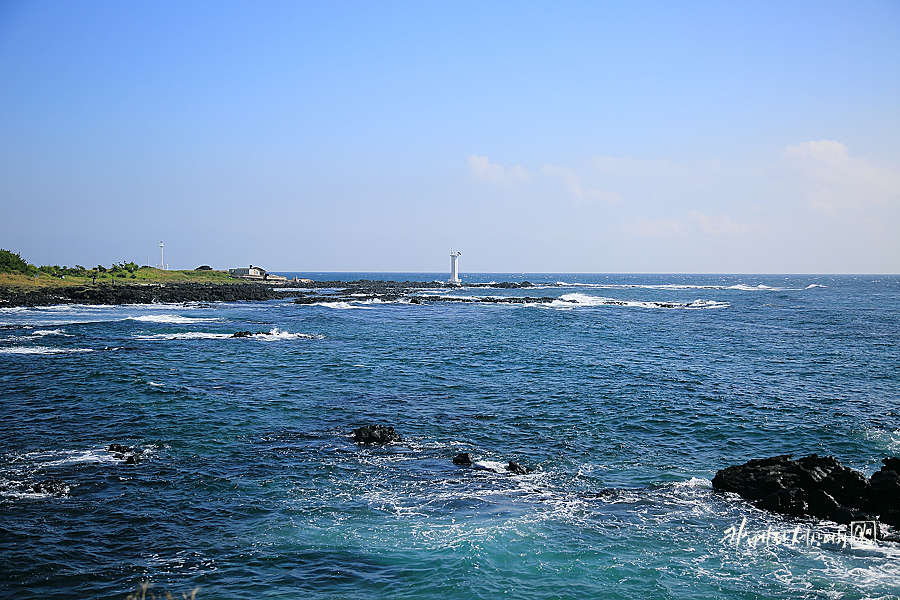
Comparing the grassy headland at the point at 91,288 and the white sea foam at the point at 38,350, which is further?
the grassy headland at the point at 91,288

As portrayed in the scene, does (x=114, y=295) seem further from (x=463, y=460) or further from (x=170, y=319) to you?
(x=463, y=460)

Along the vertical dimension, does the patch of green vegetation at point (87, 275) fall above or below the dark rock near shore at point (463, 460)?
above

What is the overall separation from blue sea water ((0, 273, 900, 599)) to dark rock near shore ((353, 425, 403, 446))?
0.52 meters

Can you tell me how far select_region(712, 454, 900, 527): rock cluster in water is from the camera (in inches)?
552

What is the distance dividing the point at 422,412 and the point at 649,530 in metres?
12.7

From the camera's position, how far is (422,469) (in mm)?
17516

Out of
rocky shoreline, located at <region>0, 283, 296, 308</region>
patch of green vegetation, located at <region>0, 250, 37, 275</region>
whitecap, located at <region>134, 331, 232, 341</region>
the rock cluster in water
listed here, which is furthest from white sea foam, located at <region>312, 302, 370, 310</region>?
the rock cluster in water

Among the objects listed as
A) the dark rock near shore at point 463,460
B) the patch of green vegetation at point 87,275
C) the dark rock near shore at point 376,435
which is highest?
the patch of green vegetation at point 87,275

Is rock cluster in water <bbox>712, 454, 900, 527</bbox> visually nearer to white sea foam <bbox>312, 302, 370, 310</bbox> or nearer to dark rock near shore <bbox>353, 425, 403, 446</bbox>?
dark rock near shore <bbox>353, 425, 403, 446</bbox>

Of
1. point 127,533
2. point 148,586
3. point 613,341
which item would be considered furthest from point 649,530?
point 613,341

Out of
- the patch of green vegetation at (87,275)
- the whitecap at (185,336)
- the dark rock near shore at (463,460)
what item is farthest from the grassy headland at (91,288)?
the dark rock near shore at (463,460)

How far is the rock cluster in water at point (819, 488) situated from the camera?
14023 millimetres

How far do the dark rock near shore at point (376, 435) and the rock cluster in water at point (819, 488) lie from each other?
35.0 ft

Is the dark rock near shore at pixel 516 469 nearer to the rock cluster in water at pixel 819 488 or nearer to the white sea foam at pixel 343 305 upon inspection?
the rock cluster in water at pixel 819 488
